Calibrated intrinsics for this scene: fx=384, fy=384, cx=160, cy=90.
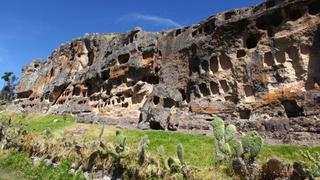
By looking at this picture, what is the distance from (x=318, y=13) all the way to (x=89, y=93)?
30.7 m

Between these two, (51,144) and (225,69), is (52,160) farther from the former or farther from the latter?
(225,69)

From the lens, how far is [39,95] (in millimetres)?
62406

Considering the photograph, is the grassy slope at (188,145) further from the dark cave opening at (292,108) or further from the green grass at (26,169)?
the green grass at (26,169)

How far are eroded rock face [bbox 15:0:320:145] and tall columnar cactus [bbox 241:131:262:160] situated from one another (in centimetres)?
1255

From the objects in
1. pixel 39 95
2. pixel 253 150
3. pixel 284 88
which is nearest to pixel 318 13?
pixel 284 88

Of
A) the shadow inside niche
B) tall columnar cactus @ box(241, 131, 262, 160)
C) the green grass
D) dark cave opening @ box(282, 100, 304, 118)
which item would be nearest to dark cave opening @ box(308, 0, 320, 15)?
the shadow inside niche

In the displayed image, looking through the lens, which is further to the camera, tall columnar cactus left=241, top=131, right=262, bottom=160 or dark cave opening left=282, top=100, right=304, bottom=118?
dark cave opening left=282, top=100, right=304, bottom=118

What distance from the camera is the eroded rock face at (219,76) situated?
29172mm

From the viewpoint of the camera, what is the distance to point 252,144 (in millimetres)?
15273

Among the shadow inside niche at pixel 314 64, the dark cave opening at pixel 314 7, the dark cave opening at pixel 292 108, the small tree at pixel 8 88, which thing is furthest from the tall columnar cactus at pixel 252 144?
the small tree at pixel 8 88

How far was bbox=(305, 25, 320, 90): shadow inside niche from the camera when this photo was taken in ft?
94.2

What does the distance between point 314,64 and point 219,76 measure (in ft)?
29.1

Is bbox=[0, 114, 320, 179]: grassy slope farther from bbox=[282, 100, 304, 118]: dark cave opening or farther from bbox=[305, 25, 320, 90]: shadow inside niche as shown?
bbox=[305, 25, 320, 90]: shadow inside niche

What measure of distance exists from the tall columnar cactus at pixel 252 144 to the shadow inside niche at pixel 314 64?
50.6 feet
